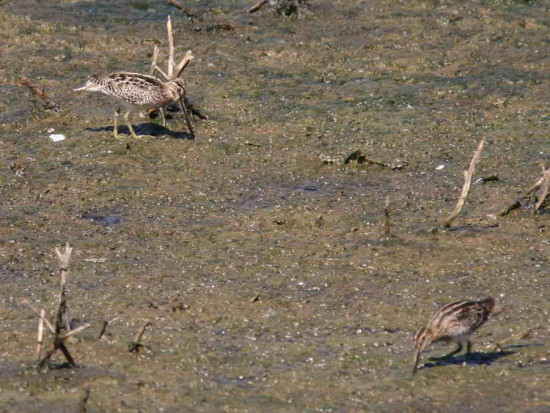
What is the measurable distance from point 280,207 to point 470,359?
323 centimetres

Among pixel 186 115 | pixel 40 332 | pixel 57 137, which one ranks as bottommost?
pixel 57 137

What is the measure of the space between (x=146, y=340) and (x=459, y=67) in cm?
729

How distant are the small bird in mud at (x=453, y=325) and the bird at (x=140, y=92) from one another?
17.0 feet

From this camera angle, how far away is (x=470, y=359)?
7773mm

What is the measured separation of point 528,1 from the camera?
1587 centimetres

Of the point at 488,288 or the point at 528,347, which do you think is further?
the point at 488,288

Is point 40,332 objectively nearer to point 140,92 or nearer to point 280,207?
point 280,207

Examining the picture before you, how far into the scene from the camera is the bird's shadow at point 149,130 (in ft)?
40.1

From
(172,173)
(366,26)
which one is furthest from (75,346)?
(366,26)

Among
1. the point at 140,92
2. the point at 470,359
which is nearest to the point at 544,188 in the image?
the point at 470,359

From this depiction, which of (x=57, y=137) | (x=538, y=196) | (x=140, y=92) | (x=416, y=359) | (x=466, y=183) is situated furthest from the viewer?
(x=57, y=137)

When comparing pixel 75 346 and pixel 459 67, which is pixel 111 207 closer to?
pixel 75 346

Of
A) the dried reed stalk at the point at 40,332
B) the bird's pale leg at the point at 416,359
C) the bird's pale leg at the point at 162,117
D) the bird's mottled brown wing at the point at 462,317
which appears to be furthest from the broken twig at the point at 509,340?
the bird's pale leg at the point at 162,117

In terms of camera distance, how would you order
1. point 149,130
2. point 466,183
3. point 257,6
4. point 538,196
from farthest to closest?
1. point 257,6
2. point 149,130
3. point 538,196
4. point 466,183
